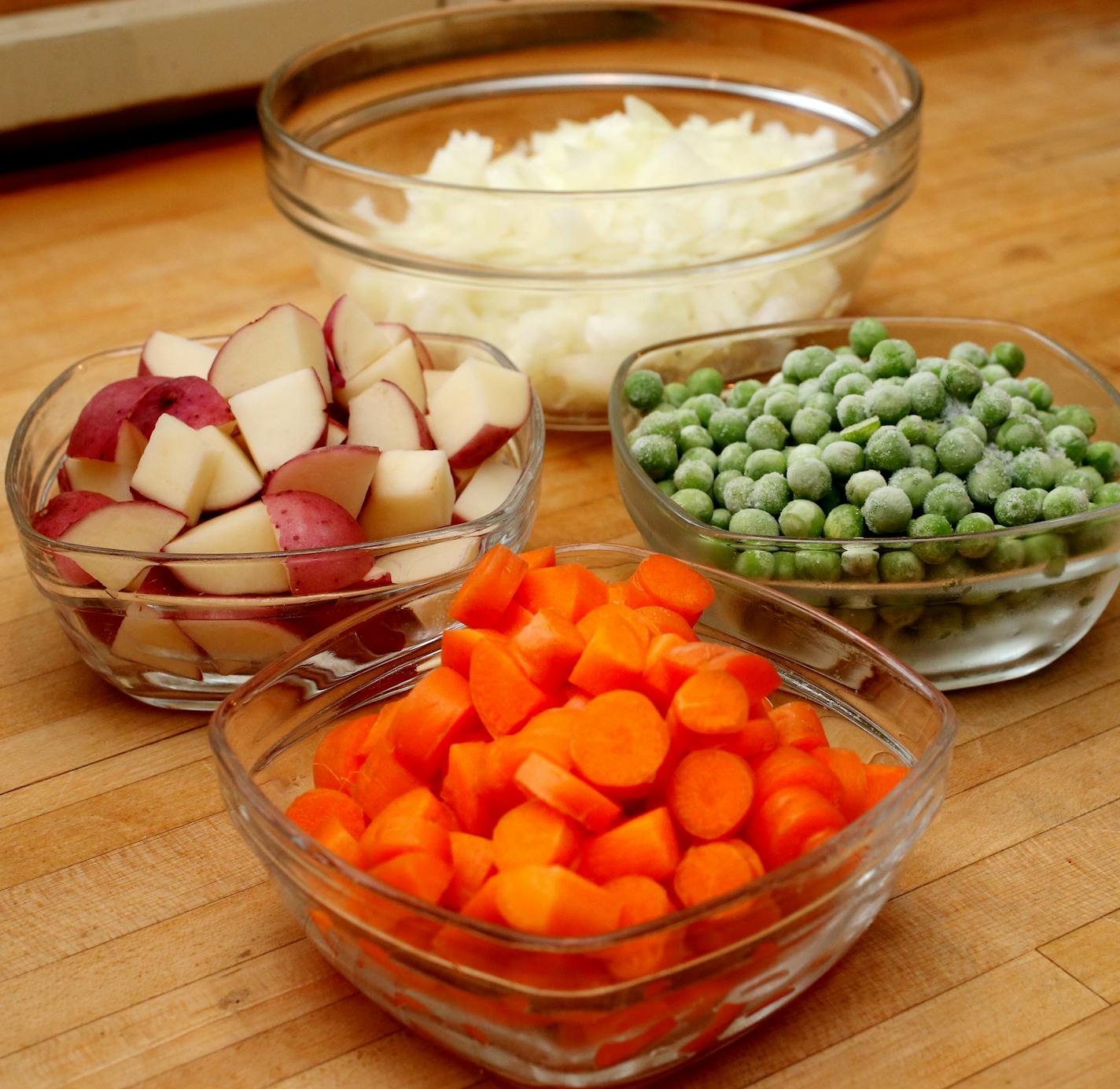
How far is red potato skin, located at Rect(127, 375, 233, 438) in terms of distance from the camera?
1198 mm

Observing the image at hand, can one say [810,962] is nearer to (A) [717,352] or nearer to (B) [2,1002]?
(B) [2,1002]

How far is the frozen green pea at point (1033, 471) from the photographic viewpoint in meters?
1.20

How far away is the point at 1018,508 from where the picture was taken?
1.16 m

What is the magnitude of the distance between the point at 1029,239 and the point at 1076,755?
1167 millimetres

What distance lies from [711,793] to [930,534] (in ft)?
1.36

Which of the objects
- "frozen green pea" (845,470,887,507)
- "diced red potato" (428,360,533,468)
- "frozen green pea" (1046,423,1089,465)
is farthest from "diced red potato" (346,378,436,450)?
"frozen green pea" (1046,423,1089,465)

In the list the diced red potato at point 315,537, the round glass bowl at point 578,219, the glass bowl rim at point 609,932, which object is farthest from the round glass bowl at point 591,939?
the round glass bowl at point 578,219

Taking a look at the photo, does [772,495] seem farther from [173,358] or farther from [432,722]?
[173,358]

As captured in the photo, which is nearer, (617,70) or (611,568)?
(611,568)

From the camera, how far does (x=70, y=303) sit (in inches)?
76.8

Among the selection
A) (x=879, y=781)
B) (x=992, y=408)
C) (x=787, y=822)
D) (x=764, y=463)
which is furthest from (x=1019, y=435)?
(x=787, y=822)

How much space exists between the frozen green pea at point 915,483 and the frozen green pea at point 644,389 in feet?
1.01

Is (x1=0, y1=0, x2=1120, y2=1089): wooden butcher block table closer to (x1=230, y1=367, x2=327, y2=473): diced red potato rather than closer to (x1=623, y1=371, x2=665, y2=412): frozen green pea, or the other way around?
(x1=623, y1=371, x2=665, y2=412): frozen green pea

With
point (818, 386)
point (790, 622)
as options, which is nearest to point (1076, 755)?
point (790, 622)
